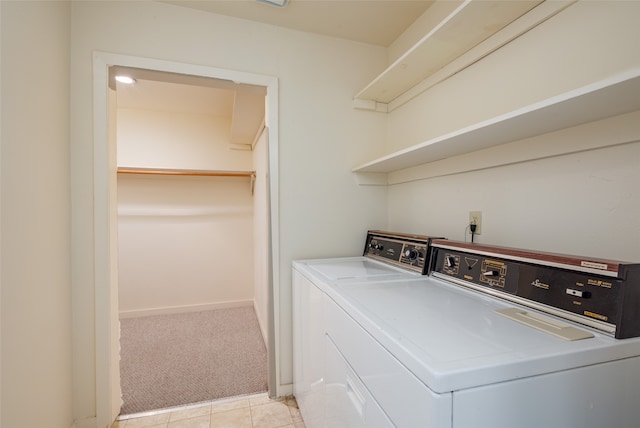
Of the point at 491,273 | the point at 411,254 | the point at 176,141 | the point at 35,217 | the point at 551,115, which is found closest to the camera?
the point at 551,115

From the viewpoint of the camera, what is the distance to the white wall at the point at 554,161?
865 mm

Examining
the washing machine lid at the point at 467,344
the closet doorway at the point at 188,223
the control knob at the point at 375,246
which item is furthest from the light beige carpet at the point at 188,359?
the washing machine lid at the point at 467,344

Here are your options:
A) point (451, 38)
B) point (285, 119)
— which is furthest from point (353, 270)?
point (451, 38)

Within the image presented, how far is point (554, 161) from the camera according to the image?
1.05 meters

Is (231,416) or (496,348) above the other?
(496,348)

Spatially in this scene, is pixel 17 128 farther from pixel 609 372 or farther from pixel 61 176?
pixel 609 372

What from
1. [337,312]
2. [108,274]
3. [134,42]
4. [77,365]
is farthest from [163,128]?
[337,312]

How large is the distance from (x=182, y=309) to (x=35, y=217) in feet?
8.40

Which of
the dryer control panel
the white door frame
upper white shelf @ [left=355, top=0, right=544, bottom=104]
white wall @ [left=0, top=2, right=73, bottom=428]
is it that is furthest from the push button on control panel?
the white door frame

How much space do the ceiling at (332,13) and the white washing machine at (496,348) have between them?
57.8 inches

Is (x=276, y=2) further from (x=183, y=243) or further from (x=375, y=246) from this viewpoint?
(x=183, y=243)

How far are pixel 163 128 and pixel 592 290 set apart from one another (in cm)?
380

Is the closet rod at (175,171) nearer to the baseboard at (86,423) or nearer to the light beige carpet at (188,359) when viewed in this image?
the light beige carpet at (188,359)

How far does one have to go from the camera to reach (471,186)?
1.39 meters
